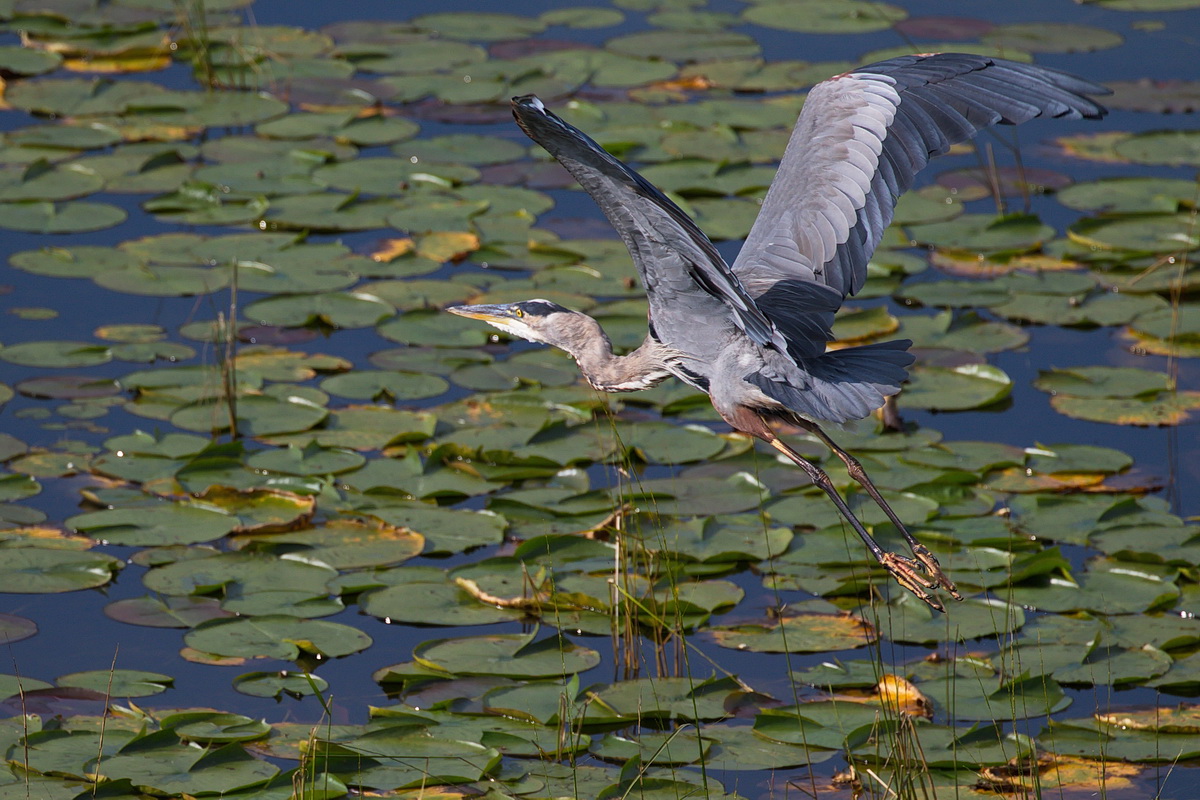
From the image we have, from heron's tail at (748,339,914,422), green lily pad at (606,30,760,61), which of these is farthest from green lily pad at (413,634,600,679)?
green lily pad at (606,30,760,61)

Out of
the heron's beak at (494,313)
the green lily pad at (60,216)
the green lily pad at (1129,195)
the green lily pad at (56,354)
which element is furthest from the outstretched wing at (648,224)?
the green lily pad at (1129,195)

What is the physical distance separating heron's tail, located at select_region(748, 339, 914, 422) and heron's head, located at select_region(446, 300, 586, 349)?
2.25ft

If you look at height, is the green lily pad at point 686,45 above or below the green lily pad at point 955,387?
above

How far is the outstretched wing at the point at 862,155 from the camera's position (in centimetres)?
460

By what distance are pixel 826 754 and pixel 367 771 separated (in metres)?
1.22

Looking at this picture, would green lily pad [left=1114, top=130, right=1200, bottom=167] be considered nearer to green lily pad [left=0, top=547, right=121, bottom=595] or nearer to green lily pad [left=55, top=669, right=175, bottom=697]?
green lily pad [left=0, top=547, right=121, bottom=595]

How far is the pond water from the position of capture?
444 cm

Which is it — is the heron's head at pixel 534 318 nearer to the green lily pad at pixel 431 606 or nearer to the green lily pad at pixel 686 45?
the green lily pad at pixel 431 606

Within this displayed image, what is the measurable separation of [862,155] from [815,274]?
14.3 inches

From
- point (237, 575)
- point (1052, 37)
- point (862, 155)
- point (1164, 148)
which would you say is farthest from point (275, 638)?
point (1052, 37)

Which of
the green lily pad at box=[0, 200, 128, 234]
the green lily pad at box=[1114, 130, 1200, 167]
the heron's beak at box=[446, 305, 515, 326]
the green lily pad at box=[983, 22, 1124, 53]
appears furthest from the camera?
the green lily pad at box=[983, 22, 1124, 53]

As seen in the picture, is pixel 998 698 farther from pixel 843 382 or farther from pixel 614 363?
pixel 614 363

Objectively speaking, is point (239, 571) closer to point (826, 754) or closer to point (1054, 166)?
point (826, 754)

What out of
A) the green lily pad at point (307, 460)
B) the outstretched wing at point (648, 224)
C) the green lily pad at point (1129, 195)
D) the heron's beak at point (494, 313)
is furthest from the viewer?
the green lily pad at point (1129, 195)
